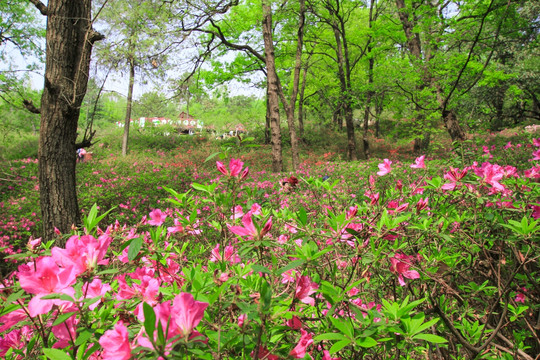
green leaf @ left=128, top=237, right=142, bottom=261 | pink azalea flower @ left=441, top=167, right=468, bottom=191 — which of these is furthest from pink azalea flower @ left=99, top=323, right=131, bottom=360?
pink azalea flower @ left=441, top=167, right=468, bottom=191

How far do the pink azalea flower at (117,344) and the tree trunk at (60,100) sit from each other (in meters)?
3.88

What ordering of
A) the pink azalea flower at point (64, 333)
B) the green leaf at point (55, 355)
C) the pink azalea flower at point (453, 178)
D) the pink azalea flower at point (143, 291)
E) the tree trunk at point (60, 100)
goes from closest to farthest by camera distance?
the green leaf at point (55, 355) < the pink azalea flower at point (64, 333) < the pink azalea flower at point (143, 291) < the pink azalea flower at point (453, 178) < the tree trunk at point (60, 100)

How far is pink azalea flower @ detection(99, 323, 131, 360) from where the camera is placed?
582 millimetres

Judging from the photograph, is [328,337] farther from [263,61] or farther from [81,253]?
[263,61]

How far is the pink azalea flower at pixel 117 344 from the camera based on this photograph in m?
0.58

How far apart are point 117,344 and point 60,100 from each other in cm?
420

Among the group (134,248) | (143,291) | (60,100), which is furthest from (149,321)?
(60,100)

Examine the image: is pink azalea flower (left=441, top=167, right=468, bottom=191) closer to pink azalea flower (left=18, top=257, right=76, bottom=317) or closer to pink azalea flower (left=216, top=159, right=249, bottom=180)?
pink azalea flower (left=216, top=159, right=249, bottom=180)

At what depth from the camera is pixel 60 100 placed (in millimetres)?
3768

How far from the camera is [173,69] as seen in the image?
27.9 feet

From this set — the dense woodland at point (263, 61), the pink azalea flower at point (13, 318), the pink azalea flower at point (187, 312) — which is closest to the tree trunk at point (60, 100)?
the dense woodland at point (263, 61)

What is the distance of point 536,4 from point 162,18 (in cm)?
1671

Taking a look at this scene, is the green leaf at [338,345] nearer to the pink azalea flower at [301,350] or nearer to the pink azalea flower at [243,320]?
the pink azalea flower at [301,350]

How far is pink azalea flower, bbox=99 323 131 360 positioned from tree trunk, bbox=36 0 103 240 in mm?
3875
